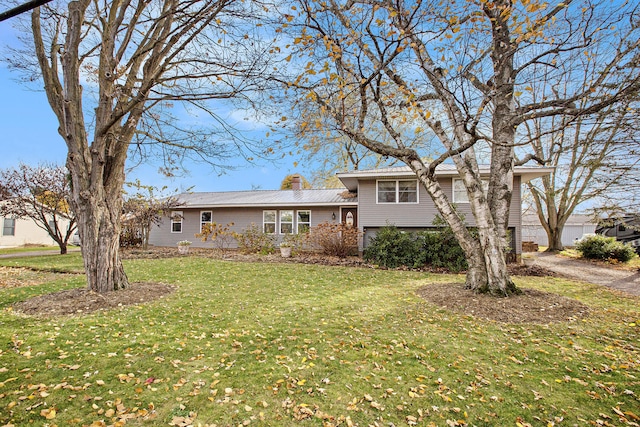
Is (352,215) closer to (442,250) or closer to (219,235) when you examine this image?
(442,250)

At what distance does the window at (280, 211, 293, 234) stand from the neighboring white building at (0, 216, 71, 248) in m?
17.5

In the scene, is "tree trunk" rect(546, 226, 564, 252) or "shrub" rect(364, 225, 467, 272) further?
"tree trunk" rect(546, 226, 564, 252)

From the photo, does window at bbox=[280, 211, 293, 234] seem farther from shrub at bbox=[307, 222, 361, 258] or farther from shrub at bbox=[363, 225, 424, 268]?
shrub at bbox=[363, 225, 424, 268]

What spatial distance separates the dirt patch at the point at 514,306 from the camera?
5.57m

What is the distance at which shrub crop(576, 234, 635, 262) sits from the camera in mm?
14789

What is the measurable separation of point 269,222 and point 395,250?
869 centimetres

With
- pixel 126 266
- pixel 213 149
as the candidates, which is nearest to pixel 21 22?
pixel 213 149

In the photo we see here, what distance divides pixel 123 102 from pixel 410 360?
7.21 meters

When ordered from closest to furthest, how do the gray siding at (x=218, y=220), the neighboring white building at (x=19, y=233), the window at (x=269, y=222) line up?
the gray siding at (x=218, y=220) → the window at (x=269, y=222) → the neighboring white building at (x=19, y=233)

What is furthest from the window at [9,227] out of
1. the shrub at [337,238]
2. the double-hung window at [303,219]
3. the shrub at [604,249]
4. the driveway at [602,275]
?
the shrub at [604,249]

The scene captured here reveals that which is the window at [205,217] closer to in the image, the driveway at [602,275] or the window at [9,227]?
the window at [9,227]

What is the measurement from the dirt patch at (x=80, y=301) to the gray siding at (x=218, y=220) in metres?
11.7

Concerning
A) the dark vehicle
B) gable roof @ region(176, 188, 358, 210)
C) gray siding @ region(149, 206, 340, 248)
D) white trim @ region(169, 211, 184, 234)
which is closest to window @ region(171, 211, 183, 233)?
white trim @ region(169, 211, 184, 234)

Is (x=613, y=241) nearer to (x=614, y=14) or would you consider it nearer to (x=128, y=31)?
(x=614, y=14)
